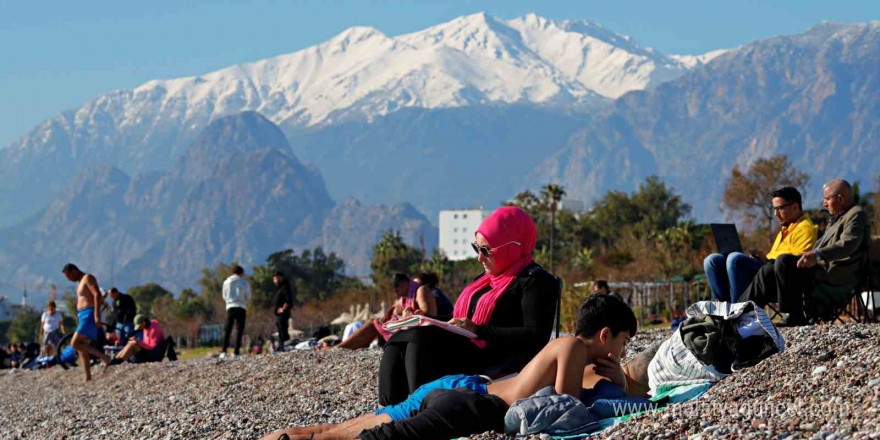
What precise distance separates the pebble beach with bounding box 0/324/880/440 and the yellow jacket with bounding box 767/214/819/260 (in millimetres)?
735

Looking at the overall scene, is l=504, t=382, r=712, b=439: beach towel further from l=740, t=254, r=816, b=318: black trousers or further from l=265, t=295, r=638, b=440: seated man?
l=740, t=254, r=816, b=318: black trousers

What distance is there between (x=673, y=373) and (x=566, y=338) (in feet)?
4.14

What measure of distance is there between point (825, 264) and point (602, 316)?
12.6ft

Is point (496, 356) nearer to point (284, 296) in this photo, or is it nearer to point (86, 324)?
point (86, 324)

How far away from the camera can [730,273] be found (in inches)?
366

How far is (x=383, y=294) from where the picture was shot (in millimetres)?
82812

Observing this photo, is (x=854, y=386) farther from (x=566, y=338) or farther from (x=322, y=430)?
(x=322, y=430)

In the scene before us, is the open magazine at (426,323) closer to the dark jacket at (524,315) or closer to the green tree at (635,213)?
the dark jacket at (524,315)

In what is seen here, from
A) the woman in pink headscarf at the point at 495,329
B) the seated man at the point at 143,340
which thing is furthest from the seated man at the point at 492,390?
the seated man at the point at 143,340

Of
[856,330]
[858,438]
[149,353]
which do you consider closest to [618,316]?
[858,438]

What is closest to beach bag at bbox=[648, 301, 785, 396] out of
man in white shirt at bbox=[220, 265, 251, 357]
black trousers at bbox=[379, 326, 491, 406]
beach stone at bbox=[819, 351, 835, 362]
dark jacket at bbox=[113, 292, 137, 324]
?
beach stone at bbox=[819, 351, 835, 362]

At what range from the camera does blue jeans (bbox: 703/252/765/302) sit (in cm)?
927

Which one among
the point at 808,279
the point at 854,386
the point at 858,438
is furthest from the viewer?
the point at 808,279

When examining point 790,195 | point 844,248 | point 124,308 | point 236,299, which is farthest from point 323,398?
point 124,308
